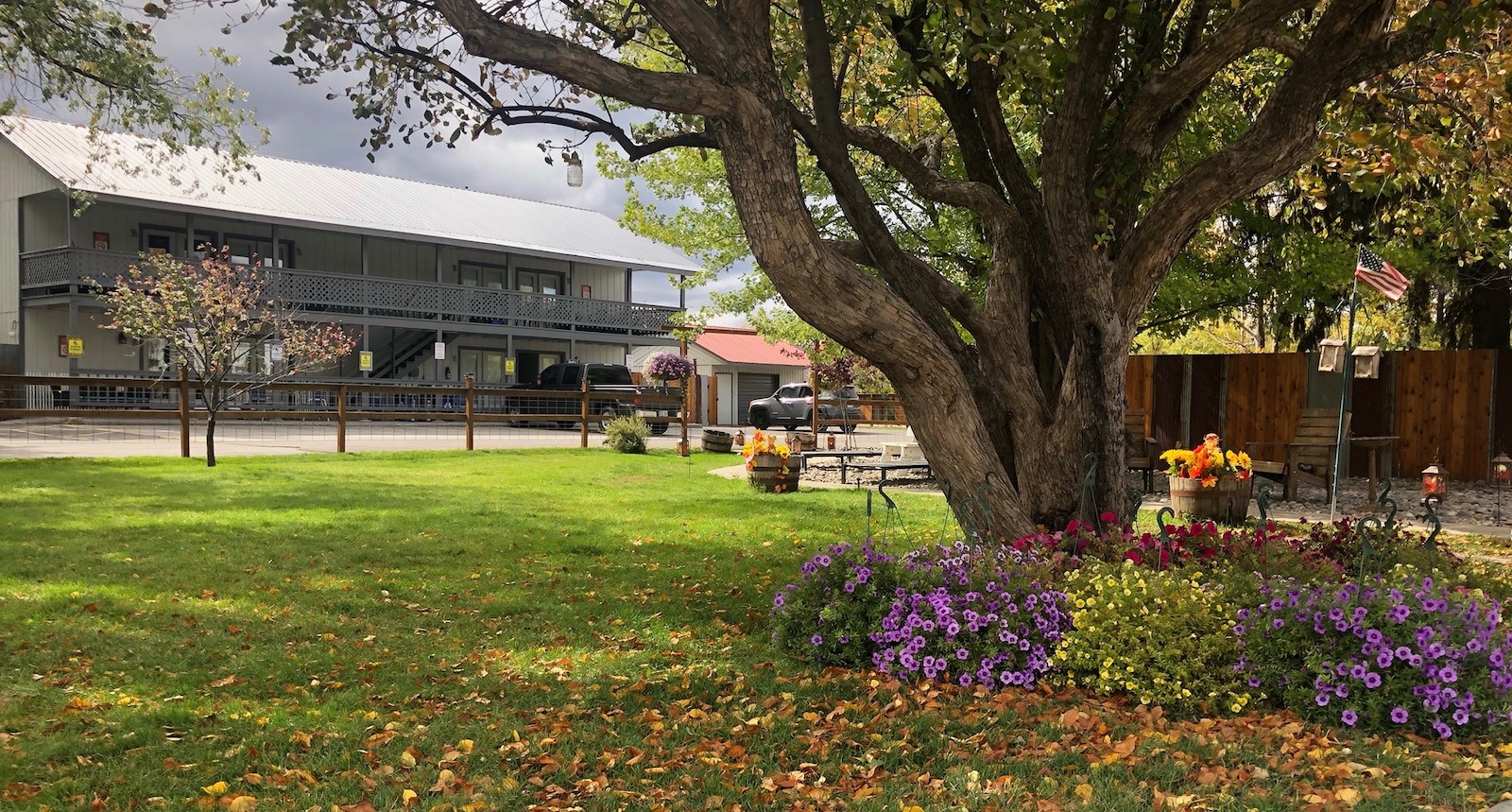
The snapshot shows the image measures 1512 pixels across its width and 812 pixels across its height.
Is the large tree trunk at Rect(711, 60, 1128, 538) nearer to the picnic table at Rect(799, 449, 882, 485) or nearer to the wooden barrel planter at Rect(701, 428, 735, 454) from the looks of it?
the picnic table at Rect(799, 449, 882, 485)

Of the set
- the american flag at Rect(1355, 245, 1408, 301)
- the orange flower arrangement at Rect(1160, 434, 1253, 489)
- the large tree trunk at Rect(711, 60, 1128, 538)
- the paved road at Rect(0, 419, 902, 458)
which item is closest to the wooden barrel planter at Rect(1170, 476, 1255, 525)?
the orange flower arrangement at Rect(1160, 434, 1253, 489)

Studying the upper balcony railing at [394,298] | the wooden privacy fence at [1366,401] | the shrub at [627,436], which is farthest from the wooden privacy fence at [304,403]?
the wooden privacy fence at [1366,401]

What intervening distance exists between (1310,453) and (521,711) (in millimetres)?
10996

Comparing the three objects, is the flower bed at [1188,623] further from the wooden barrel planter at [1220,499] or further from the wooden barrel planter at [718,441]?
the wooden barrel planter at [718,441]

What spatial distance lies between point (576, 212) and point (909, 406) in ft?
115

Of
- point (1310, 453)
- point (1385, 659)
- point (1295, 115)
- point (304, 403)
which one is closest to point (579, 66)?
point (1295, 115)

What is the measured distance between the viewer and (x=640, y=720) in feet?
14.1

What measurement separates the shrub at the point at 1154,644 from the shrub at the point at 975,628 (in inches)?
4.8

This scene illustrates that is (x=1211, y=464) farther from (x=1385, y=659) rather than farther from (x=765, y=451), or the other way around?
(x=1385, y=659)

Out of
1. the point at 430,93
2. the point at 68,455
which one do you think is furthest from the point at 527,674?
the point at 68,455

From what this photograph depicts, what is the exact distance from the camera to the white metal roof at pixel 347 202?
2605 cm

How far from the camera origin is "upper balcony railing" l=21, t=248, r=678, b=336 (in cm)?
2522

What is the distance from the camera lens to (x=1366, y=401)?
16.4 m

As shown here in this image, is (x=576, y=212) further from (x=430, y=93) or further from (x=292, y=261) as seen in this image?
(x=430, y=93)
